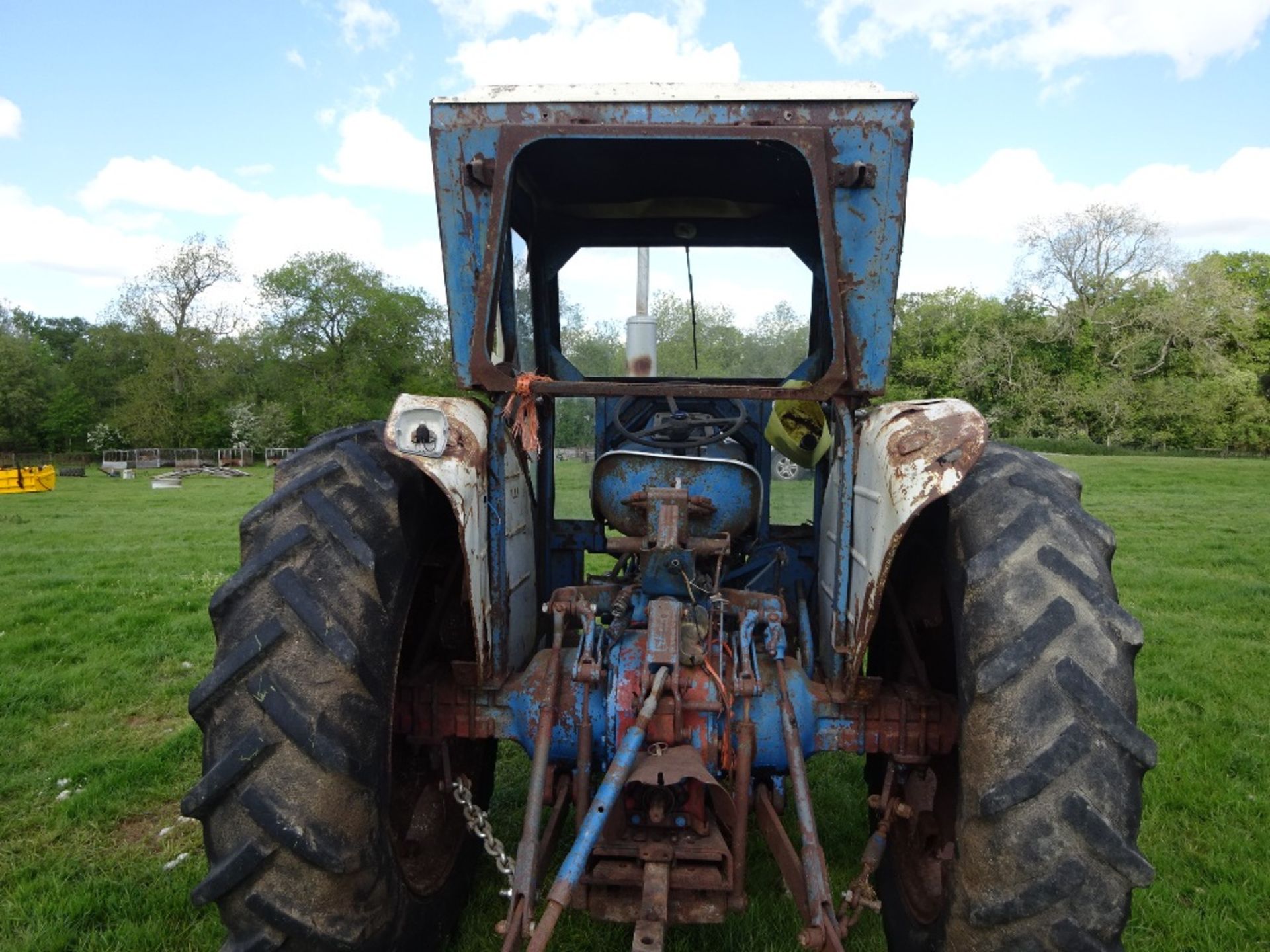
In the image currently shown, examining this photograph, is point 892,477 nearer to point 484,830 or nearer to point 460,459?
point 460,459

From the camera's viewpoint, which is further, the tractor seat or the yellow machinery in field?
the yellow machinery in field

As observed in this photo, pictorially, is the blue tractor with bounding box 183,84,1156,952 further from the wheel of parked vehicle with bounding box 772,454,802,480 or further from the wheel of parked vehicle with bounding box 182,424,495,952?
the wheel of parked vehicle with bounding box 772,454,802,480

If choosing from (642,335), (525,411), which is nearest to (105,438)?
(642,335)

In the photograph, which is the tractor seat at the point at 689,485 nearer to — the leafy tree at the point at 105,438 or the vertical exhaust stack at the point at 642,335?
the vertical exhaust stack at the point at 642,335

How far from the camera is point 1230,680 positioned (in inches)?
227

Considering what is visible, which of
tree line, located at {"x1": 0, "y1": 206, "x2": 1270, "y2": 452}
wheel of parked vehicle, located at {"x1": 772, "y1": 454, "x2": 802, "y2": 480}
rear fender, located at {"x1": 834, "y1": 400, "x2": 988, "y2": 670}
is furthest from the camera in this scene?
tree line, located at {"x1": 0, "y1": 206, "x2": 1270, "y2": 452}

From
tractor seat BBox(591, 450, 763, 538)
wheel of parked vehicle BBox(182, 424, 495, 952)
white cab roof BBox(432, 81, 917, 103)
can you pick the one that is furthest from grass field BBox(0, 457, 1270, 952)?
white cab roof BBox(432, 81, 917, 103)

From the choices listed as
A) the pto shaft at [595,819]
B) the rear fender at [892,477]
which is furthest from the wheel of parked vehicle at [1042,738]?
the pto shaft at [595,819]

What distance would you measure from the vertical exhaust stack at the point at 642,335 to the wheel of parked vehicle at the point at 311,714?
1.66 metres

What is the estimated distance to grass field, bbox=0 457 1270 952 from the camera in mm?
3068

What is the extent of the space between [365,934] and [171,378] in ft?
163

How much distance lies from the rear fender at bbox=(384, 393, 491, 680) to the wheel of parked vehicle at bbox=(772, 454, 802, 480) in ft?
5.07

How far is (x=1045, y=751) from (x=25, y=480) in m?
29.7

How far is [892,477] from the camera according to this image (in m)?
2.18
